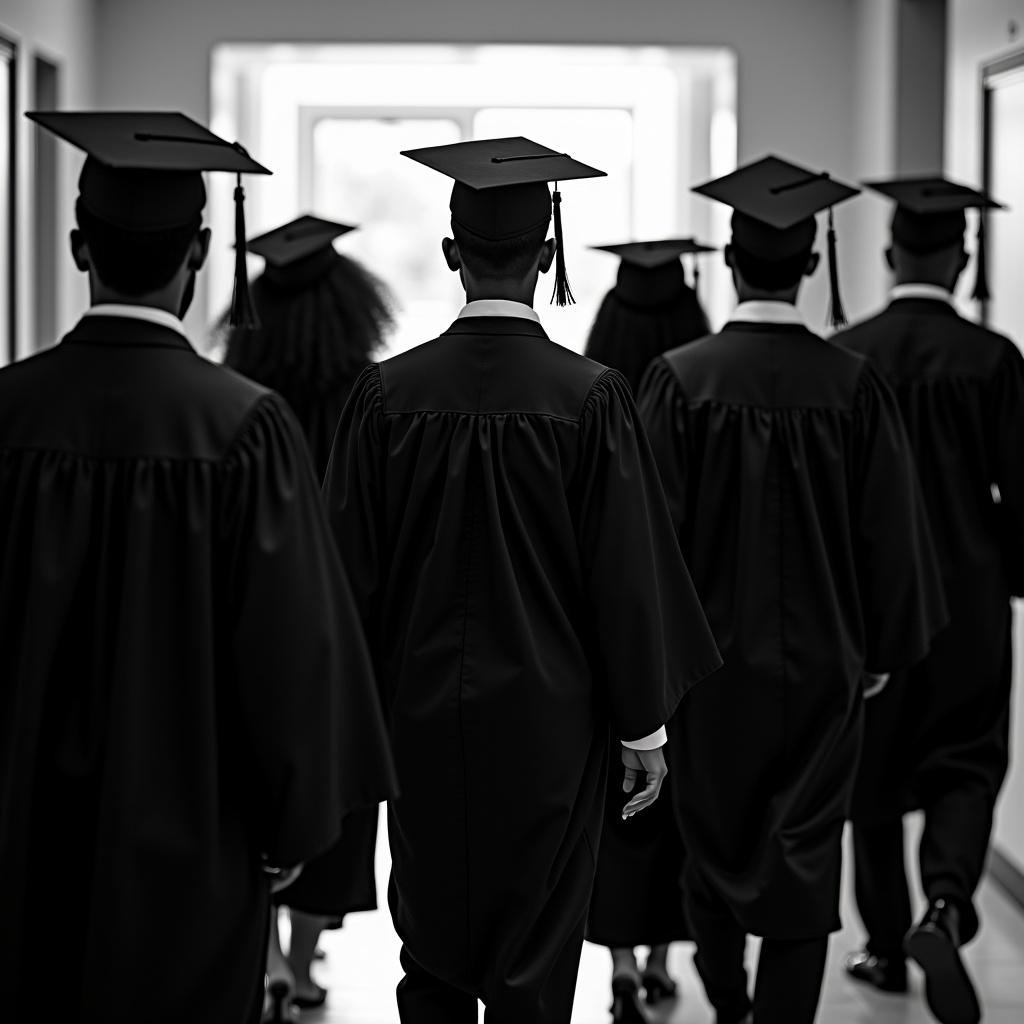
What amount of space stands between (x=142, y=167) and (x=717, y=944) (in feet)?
6.68

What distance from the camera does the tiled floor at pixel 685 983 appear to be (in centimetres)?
362

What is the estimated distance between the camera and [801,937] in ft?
10.1

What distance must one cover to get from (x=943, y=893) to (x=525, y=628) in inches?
62.2

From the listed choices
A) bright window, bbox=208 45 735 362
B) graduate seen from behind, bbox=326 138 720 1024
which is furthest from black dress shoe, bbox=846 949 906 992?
bright window, bbox=208 45 735 362

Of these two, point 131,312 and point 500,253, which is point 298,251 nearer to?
point 500,253

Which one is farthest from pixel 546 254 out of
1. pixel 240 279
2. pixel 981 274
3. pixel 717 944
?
pixel 981 274

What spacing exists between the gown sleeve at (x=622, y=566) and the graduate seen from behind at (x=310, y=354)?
107cm

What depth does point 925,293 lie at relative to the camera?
12.3 ft

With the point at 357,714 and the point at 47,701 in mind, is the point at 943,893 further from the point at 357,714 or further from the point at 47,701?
the point at 47,701

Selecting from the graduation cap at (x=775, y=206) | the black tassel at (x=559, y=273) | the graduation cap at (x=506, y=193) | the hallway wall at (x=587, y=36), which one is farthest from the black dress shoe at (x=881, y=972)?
the hallway wall at (x=587, y=36)

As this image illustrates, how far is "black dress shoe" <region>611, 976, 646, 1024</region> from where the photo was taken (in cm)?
349

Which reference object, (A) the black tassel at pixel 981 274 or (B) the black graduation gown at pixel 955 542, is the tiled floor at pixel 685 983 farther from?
(A) the black tassel at pixel 981 274

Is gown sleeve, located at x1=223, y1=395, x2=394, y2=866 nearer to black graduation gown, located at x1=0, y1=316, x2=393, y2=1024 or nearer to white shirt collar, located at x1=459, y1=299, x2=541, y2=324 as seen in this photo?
black graduation gown, located at x1=0, y1=316, x2=393, y2=1024

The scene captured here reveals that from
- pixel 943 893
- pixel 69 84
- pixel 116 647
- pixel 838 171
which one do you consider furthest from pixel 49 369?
pixel 838 171
